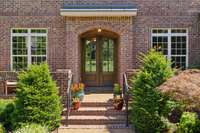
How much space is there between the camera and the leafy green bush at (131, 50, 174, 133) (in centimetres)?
1337

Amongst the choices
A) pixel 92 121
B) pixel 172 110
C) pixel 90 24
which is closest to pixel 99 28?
pixel 90 24

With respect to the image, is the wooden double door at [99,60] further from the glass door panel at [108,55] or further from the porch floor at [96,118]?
the porch floor at [96,118]

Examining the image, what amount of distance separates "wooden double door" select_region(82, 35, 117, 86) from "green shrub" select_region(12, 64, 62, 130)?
5.87 m

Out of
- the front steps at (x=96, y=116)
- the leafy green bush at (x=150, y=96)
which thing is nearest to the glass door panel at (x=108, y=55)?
the front steps at (x=96, y=116)

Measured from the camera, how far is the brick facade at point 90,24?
18.5 m

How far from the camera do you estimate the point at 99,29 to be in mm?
18750

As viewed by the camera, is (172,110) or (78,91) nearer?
(172,110)

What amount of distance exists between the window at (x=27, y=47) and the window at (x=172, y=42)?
5135mm

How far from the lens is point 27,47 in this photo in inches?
750

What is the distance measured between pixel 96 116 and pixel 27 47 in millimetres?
5413

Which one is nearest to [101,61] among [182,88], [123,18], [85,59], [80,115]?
[85,59]

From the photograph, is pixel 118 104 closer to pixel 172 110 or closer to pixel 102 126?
pixel 102 126

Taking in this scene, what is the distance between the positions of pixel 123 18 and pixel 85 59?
295cm

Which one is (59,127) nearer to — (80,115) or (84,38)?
(80,115)
